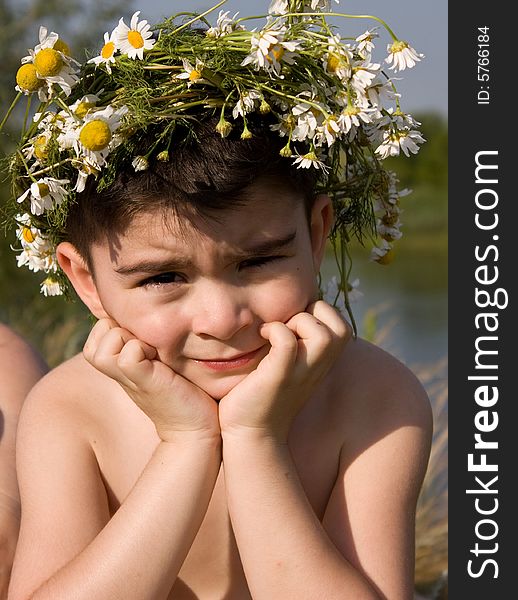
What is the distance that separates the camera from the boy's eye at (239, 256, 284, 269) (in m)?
2.27

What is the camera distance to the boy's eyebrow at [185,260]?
222 centimetres

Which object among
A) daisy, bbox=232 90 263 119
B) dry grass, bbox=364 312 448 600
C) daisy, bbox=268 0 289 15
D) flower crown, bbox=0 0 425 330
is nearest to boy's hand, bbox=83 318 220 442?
flower crown, bbox=0 0 425 330

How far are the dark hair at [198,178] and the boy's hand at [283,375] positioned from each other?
1.11 ft

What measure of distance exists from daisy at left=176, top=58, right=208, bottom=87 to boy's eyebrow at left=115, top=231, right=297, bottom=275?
15.6 inches

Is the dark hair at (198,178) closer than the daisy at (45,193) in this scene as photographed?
Yes

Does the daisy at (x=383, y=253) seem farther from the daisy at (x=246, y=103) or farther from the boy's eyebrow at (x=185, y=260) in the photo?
the daisy at (x=246, y=103)

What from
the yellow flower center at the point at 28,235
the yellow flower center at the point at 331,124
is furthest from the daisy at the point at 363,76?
the yellow flower center at the point at 28,235

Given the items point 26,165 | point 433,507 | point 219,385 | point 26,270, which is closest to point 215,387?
point 219,385

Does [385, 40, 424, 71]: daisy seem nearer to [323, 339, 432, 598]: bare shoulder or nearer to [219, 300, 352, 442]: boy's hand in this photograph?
[219, 300, 352, 442]: boy's hand

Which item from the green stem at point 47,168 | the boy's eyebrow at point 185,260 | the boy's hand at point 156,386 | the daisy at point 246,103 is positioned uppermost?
the daisy at point 246,103

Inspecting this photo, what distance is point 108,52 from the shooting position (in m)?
2.21

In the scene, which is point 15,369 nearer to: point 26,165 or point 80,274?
point 80,274

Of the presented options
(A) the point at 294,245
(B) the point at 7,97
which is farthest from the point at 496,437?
(B) the point at 7,97

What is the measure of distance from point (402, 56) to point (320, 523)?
1.15 metres
